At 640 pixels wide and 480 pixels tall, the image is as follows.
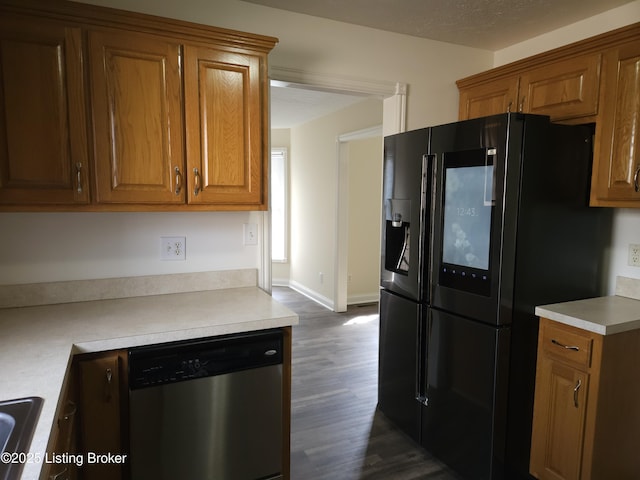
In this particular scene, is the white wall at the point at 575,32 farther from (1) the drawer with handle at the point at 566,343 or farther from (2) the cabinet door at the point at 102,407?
(2) the cabinet door at the point at 102,407

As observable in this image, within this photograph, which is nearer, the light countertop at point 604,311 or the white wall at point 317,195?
the light countertop at point 604,311

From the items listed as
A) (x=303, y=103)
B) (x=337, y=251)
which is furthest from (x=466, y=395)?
(x=303, y=103)

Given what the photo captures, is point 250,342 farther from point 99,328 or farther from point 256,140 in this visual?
point 256,140

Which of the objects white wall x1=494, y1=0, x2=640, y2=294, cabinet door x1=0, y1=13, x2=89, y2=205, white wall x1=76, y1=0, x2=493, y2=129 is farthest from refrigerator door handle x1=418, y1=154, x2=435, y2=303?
cabinet door x1=0, y1=13, x2=89, y2=205

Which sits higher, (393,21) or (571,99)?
(393,21)

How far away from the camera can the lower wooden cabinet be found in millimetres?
1822

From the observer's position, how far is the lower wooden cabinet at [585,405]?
1.82 meters

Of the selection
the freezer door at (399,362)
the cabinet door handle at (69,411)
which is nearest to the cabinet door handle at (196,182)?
the cabinet door handle at (69,411)

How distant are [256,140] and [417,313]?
1.28 meters

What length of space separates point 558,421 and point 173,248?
6.85 feet

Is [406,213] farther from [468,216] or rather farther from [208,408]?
[208,408]

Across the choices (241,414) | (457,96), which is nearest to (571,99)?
(457,96)

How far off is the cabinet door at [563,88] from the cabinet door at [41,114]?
7.56ft

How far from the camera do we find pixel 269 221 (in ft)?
8.05
